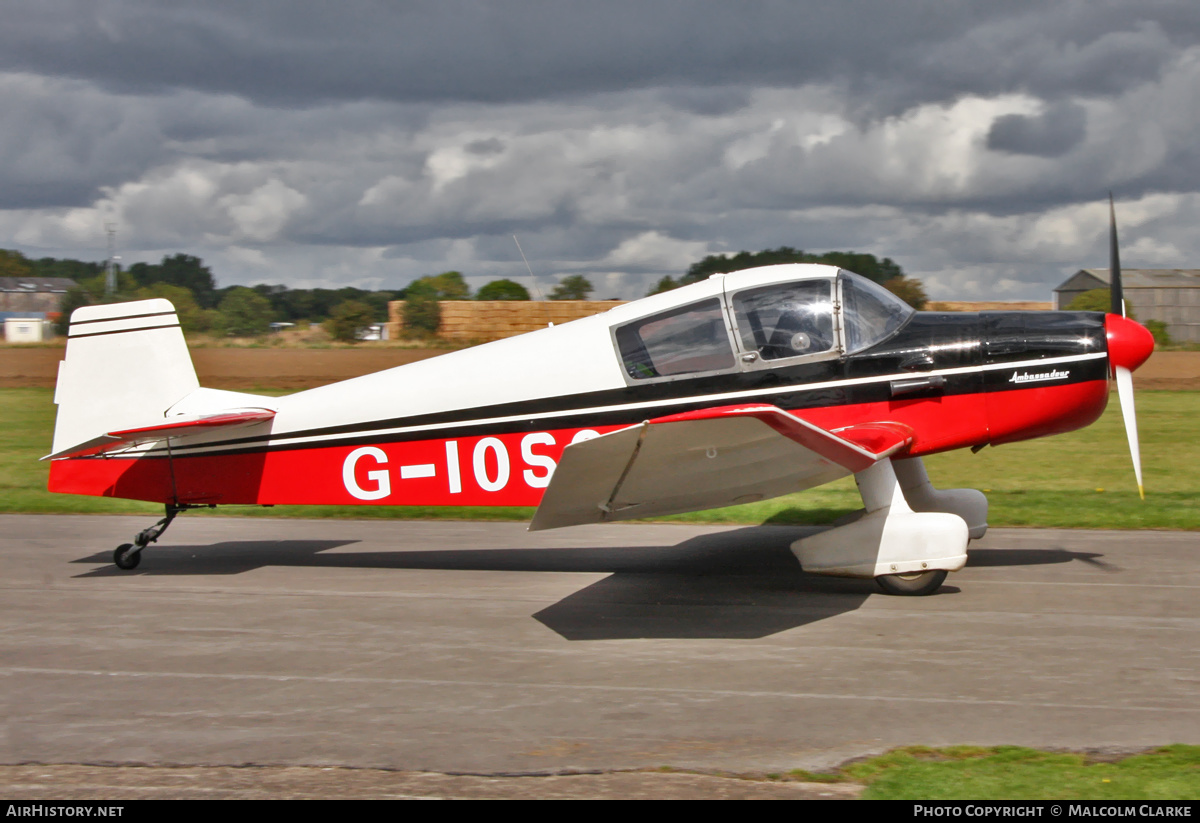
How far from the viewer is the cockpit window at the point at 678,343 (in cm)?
648

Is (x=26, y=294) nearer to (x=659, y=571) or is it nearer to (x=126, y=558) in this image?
(x=126, y=558)

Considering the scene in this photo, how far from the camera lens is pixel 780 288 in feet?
21.3

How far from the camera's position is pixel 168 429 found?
7.04m

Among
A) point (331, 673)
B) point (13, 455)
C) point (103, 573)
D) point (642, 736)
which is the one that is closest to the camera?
point (642, 736)

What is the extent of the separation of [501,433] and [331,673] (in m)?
2.27

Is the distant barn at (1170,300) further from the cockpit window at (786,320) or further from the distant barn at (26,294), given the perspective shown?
the distant barn at (26,294)

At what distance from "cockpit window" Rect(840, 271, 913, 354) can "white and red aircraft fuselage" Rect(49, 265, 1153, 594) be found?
15 millimetres

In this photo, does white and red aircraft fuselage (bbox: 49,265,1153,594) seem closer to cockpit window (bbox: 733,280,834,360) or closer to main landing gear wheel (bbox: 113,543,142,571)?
cockpit window (bbox: 733,280,834,360)

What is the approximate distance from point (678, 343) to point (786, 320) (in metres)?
0.75

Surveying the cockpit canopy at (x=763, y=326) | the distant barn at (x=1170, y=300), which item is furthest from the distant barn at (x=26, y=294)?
the cockpit canopy at (x=763, y=326)

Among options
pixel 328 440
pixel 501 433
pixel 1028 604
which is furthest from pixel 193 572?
pixel 1028 604

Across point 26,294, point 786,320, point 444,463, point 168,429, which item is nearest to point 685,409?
point 786,320

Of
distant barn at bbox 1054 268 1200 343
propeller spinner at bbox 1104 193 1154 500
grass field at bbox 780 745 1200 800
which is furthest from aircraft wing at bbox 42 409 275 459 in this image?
distant barn at bbox 1054 268 1200 343

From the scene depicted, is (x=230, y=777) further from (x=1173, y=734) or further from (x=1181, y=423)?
(x=1181, y=423)
